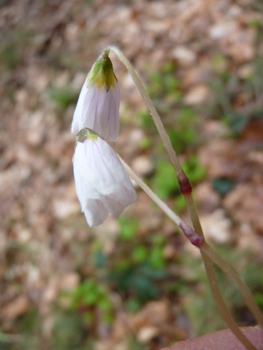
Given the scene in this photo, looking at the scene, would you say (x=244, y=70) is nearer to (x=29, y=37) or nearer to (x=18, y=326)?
(x=18, y=326)

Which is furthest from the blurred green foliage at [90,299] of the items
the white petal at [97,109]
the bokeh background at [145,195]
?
the white petal at [97,109]

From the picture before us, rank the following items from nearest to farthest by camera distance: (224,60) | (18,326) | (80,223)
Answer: (18,326) → (80,223) → (224,60)

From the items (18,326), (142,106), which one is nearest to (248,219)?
(142,106)

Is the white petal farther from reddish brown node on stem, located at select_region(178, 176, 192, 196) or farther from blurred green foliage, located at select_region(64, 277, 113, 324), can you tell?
blurred green foliage, located at select_region(64, 277, 113, 324)

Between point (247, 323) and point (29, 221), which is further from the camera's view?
point (29, 221)

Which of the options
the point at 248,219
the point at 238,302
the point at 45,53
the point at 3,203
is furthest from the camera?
the point at 45,53

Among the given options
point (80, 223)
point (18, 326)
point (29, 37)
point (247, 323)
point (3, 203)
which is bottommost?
point (247, 323)
